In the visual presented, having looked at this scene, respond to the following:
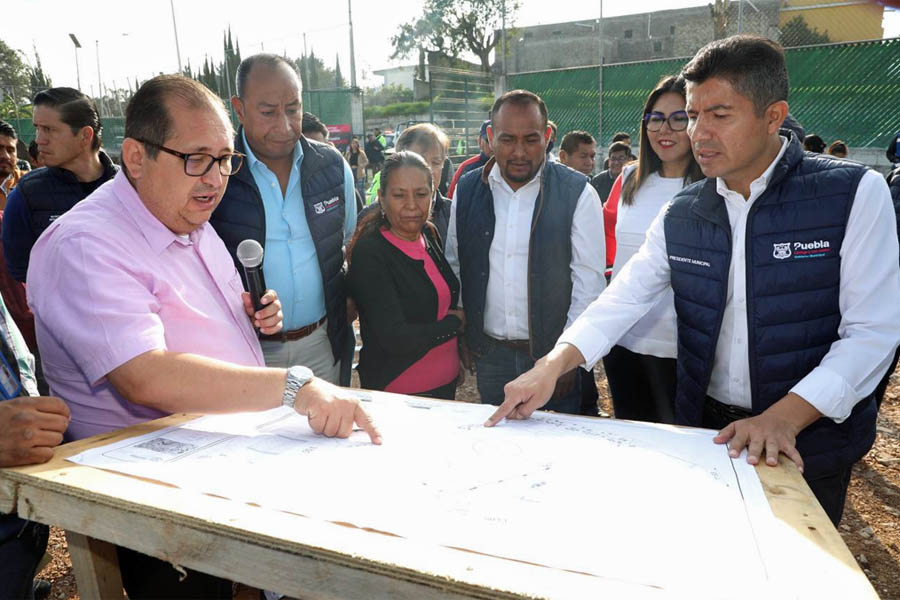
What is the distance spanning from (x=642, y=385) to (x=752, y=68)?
5.76 feet

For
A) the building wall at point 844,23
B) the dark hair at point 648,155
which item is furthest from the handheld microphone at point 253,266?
the building wall at point 844,23

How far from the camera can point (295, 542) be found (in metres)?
1.01

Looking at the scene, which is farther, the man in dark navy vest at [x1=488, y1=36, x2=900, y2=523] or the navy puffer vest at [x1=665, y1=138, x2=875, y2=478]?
the navy puffer vest at [x1=665, y1=138, x2=875, y2=478]

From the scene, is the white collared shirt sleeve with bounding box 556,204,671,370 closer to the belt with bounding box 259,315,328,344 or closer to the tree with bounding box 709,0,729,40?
the belt with bounding box 259,315,328,344

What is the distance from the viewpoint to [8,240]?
344cm

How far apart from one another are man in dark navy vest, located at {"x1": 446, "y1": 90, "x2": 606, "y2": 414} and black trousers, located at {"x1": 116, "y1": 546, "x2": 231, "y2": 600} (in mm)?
1754

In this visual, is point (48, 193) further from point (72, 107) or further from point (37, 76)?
point (37, 76)

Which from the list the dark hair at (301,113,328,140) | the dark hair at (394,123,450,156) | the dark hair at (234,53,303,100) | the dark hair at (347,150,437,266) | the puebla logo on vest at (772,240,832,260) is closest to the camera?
the puebla logo on vest at (772,240,832,260)

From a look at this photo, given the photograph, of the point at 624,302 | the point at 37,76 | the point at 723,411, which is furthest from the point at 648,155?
the point at 37,76

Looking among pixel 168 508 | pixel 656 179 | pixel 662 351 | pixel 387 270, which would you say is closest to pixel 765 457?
pixel 168 508

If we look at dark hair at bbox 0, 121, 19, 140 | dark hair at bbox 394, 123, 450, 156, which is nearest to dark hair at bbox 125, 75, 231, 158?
dark hair at bbox 394, 123, 450, 156

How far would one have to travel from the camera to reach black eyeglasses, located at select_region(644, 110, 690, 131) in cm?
308

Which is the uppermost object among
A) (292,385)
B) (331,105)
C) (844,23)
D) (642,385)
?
(844,23)

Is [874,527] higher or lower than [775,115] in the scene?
lower
